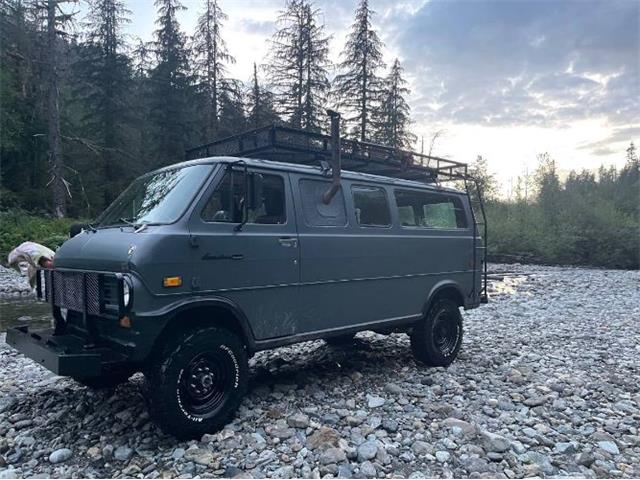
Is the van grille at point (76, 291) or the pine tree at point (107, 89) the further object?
the pine tree at point (107, 89)

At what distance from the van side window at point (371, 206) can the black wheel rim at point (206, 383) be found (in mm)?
2475

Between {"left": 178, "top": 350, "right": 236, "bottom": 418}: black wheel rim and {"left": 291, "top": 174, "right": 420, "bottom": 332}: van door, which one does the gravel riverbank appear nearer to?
{"left": 178, "top": 350, "right": 236, "bottom": 418}: black wheel rim

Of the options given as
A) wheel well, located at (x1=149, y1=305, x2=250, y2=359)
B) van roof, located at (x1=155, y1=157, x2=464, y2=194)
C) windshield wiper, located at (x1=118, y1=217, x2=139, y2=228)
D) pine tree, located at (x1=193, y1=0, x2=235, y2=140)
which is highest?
pine tree, located at (x1=193, y1=0, x2=235, y2=140)

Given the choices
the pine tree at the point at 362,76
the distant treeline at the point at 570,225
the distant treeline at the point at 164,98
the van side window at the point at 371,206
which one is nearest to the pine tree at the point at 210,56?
the distant treeline at the point at 164,98

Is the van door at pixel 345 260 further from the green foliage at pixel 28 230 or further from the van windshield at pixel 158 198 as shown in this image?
the green foliage at pixel 28 230

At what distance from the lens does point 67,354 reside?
3883 millimetres

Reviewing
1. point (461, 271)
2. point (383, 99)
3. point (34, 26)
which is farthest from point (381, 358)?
point (34, 26)

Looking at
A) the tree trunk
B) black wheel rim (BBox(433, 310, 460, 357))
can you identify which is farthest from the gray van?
the tree trunk

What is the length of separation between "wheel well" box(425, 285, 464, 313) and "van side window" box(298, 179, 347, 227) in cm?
198

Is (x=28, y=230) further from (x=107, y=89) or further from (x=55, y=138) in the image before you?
(x=107, y=89)

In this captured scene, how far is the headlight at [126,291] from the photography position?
151 inches

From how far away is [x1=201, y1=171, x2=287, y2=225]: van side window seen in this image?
4.50 meters

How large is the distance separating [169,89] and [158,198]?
28.3 meters

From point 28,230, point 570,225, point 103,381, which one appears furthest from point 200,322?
point 570,225
